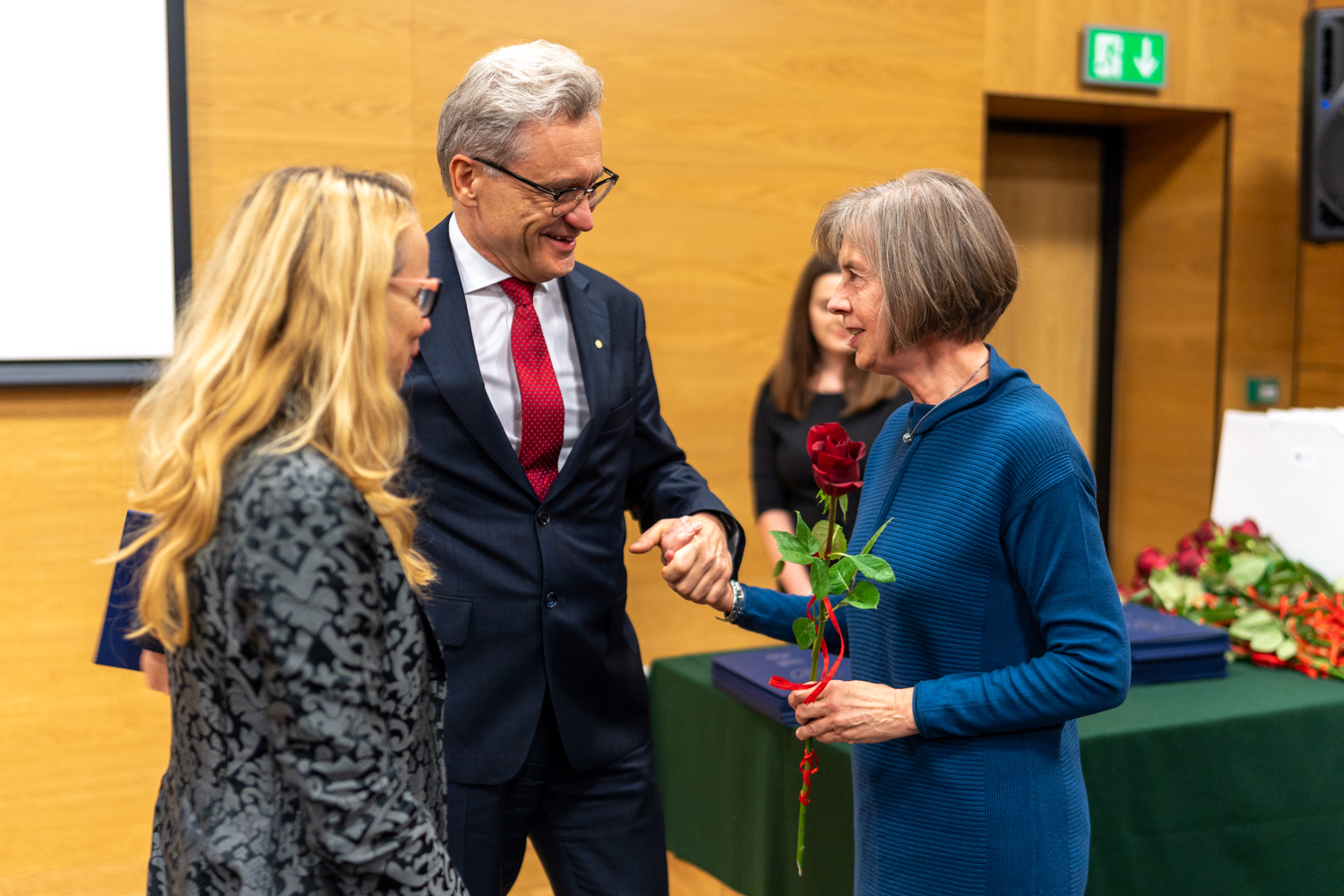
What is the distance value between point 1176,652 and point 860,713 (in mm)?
971

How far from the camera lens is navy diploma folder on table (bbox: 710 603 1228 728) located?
1.79 m

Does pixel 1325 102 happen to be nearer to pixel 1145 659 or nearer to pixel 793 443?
pixel 793 443

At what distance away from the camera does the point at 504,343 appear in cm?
151

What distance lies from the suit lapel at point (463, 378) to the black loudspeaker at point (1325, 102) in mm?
2945

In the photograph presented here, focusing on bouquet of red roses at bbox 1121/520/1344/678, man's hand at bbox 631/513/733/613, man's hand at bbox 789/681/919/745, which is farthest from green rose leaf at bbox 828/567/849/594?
bouquet of red roses at bbox 1121/520/1344/678

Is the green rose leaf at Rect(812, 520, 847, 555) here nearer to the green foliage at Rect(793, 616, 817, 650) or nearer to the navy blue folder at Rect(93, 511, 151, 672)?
the green foliage at Rect(793, 616, 817, 650)

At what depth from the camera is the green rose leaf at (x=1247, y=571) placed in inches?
86.2

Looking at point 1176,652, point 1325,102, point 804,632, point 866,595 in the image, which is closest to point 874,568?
point 866,595

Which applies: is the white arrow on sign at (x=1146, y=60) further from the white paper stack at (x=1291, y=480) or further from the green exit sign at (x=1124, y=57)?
the white paper stack at (x=1291, y=480)

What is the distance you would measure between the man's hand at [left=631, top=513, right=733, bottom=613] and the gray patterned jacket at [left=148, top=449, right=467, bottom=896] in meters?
0.48

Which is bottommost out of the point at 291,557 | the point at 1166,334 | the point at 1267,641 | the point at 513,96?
the point at 1267,641

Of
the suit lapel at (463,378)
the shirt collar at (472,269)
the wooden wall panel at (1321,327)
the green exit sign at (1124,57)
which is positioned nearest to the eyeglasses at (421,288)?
the suit lapel at (463,378)

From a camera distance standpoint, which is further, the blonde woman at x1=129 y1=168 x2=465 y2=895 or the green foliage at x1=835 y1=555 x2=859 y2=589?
the green foliage at x1=835 y1=555 x2=859 y2=589

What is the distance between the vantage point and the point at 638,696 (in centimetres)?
157
